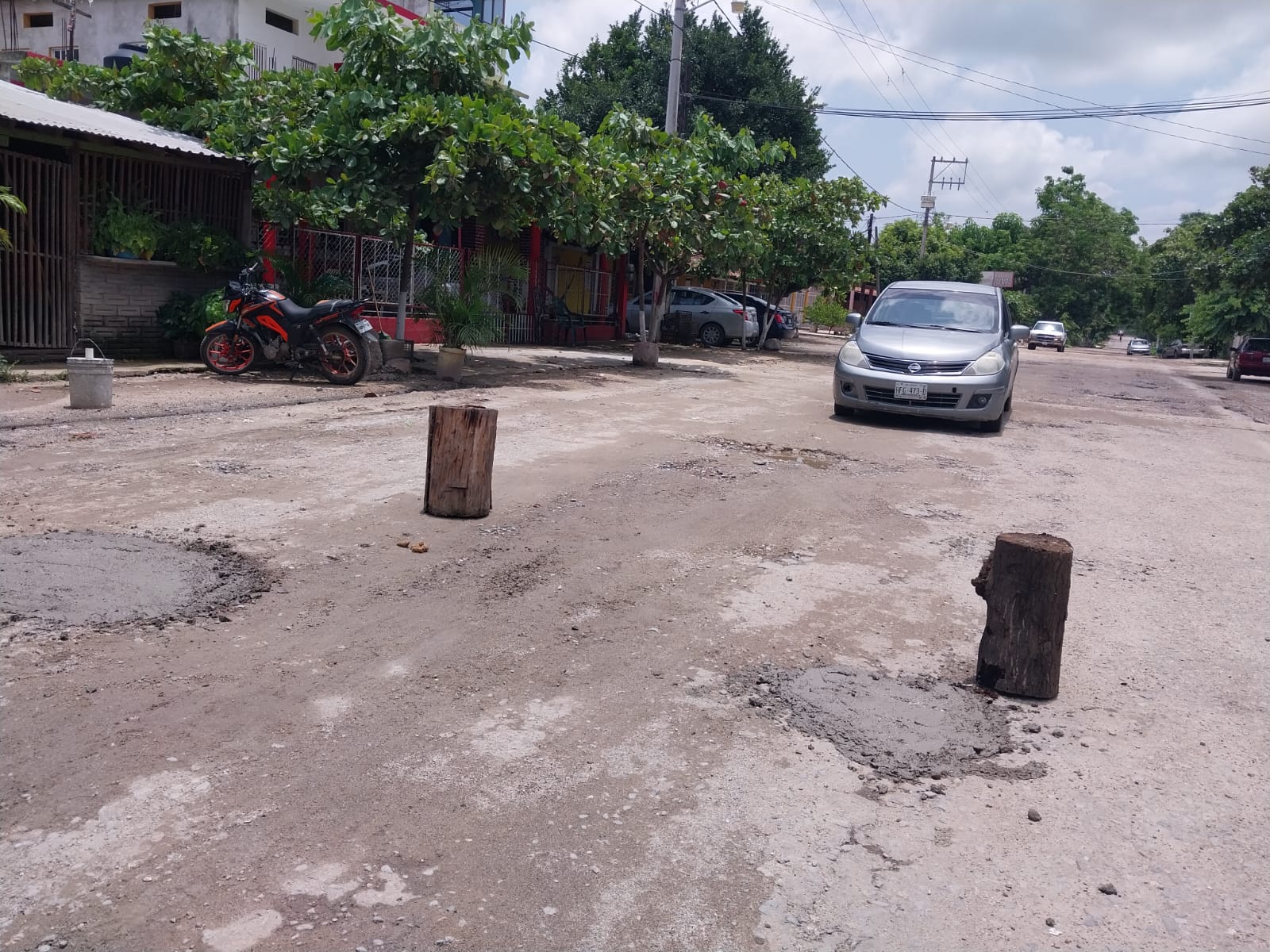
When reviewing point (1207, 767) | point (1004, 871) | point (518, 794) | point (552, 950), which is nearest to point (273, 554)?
point (518, 794)

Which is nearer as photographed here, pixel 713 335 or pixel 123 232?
pixel 123 232

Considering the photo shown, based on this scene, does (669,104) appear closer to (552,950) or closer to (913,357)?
(913,357)

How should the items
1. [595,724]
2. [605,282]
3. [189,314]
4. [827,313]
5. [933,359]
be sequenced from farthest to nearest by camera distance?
[827,313] → [605,282] → [189,314] → [933,359] → [595,724]

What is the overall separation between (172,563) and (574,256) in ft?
69.9

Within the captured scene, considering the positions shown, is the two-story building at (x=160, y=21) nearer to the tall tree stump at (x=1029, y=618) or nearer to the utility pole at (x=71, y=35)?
the utility pole at (x=71, y=35)

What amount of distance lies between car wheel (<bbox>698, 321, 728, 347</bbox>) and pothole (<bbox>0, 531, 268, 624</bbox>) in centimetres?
2365

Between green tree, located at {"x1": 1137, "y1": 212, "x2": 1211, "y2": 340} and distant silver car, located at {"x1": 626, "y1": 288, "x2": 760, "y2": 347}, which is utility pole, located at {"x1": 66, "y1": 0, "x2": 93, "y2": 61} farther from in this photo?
green tree, located at {"x1": 1137, "y1": 212, "x2": 1211, "y2": 340}

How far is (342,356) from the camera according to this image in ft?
41.4

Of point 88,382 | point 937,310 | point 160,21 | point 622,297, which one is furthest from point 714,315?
point 88,382

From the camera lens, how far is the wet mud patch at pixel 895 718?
3596 mm

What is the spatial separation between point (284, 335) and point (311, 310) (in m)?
0.45

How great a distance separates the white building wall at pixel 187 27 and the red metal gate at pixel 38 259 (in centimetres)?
2103

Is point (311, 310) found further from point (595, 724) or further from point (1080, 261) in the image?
point (1080, 261)

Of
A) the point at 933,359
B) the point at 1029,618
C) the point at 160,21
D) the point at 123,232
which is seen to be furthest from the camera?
the point at 160,21
